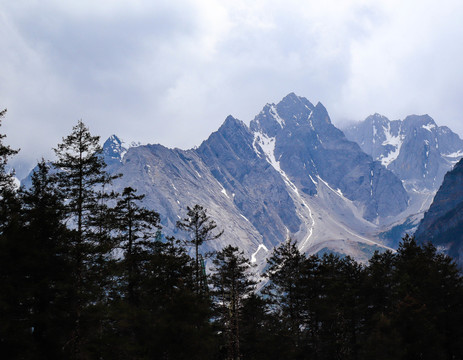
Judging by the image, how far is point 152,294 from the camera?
3084 cm

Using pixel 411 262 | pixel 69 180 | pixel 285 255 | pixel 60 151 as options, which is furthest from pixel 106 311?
pixel 411 262

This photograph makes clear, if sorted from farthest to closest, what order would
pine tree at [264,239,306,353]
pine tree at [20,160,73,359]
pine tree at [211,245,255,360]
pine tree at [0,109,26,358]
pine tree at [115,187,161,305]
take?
pine tree at [211,245,255,360], pine tree at [264,239,306,353], pine tree at [115,187,161,305], pine tree at [20,160,73,359], pine tree at [0,109,26,358]

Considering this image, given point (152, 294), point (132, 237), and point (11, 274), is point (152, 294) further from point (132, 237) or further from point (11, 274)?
point (11, 274)

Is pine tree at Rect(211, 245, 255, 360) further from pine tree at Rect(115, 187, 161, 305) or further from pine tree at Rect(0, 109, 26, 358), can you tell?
pine tree at Rect(0, 109, 26, 358)

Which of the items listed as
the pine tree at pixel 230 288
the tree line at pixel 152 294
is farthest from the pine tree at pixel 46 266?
the pine tree at pixel 230 288

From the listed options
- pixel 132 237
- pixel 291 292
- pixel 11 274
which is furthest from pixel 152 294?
pixel 291 292

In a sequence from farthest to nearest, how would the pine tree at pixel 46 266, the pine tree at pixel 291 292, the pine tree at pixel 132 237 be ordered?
the pine tree at pixel 291 292 → the pine tree at pixel 132 237 → the pine tree at pixel 46 266

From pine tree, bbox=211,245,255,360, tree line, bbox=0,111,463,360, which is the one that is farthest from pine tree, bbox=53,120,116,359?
pine tree, bbox=211,245,255,360

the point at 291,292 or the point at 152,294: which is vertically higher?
the point at 291,292

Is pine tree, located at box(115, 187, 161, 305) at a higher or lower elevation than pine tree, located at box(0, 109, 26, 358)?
higher

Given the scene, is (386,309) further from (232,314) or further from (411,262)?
(232,314)

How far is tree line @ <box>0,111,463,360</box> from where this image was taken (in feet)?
73.0

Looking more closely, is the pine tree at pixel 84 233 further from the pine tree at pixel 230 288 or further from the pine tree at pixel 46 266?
the pine tree at pixel 230 288

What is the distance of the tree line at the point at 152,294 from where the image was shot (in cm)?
2225
